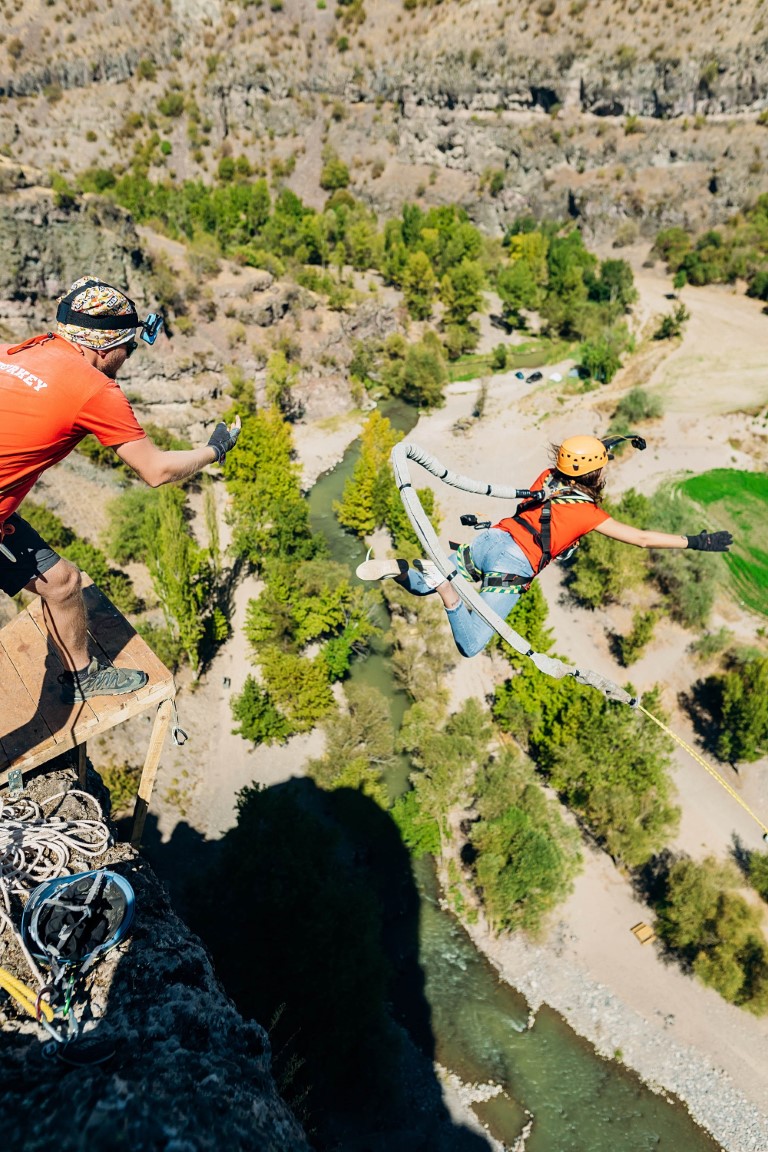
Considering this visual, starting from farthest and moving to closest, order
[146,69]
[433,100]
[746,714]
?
1. [146,69]
2. [433,100]
3. [746,714]

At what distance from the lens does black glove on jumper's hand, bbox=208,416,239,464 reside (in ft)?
18.2

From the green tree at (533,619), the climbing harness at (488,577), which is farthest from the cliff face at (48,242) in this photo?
the climbing harness at (488,577)

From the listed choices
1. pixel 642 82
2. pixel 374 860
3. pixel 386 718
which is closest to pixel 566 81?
pixel 642 82

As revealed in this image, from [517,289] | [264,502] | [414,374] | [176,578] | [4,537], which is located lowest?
[264,502]

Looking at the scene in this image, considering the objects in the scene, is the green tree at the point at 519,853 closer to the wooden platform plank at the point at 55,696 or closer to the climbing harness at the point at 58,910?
the wooden platform plank at the point at 55,696

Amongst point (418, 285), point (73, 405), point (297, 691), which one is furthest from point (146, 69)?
point (73, 405)

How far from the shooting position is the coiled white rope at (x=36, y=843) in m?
5.69

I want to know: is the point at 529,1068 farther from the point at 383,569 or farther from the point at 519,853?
the point at 383,569

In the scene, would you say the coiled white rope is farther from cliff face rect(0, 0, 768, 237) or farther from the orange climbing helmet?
cliff face rect(0, 0, 768, 237)

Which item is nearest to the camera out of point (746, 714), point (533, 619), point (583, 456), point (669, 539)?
point (669, 539)

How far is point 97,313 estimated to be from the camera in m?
5.02

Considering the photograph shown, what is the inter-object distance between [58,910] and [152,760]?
3838 mm

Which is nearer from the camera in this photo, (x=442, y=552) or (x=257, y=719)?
(x=442, y=552)

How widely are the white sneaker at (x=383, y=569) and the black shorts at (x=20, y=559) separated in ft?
11.8
